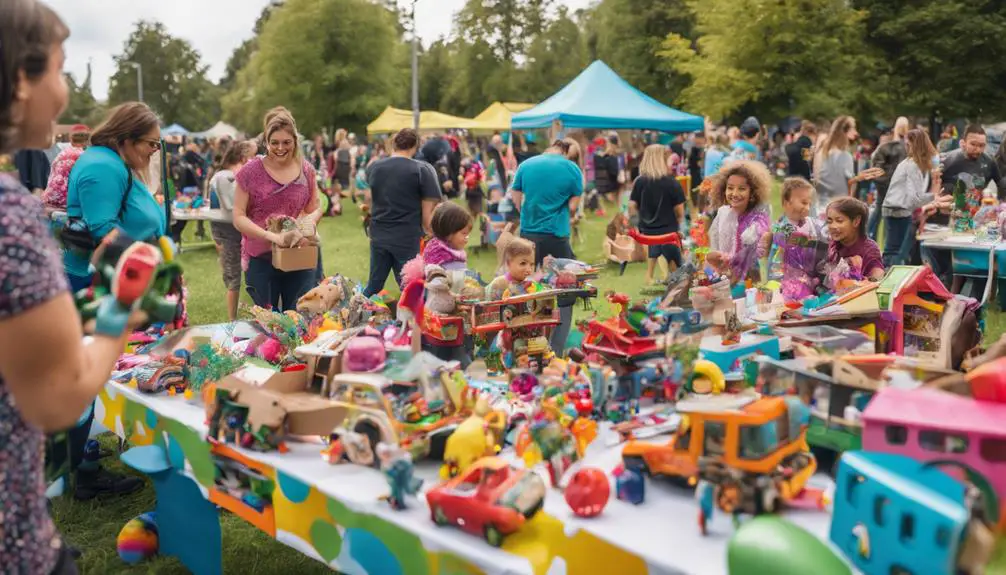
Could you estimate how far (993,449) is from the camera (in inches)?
54.8

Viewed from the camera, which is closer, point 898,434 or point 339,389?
point 898,434

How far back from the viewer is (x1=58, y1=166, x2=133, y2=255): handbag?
2.97 m

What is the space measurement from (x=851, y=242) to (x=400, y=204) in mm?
2675

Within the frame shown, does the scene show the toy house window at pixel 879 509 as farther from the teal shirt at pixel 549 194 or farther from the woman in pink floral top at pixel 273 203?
the teal shirt at pixel 549 194

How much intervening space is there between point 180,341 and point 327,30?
36534 mm

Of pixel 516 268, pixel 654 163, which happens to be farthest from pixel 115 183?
pixel 654 163

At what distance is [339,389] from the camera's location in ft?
7.45

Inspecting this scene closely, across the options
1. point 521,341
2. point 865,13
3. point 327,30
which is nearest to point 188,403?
point 521,341

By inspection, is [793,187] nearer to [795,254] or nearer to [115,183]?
[795,254]

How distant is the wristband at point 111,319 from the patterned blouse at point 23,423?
0.12m

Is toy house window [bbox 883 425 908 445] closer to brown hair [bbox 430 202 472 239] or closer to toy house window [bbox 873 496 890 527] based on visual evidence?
toy house window [bbox 873 496 890 527]

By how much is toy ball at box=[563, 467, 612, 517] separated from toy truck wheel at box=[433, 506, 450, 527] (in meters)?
0.25

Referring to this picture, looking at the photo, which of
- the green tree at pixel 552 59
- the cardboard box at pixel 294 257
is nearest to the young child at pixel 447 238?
the cardboard box at pixel 294 257

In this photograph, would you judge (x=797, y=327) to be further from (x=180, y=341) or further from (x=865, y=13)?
(x=865, y=13)
